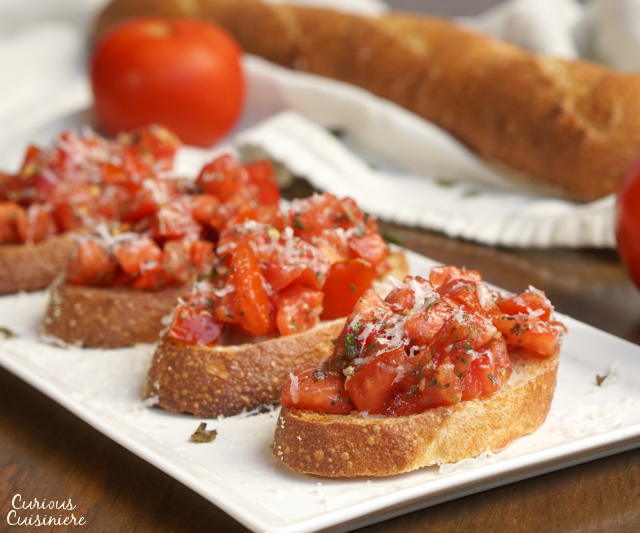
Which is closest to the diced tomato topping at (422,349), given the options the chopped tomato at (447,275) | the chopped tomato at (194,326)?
the chopped tomato at (447,275)

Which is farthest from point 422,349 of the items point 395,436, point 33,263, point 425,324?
point 33,263

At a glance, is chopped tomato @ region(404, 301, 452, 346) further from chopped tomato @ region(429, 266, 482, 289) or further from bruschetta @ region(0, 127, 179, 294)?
bruschetta @ region(0, 127, 179, 294)

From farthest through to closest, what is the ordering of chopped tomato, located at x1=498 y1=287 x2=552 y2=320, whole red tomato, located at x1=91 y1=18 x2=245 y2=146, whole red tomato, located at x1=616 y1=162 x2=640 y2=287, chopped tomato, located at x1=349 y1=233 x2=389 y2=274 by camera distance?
1. whole red tomato, located at x1=91 y1=18 x2=245 y2=146
2. whole red tomato, located at x1=616 y1=162 x2=640 y2=287
3. chopped tomato, located at x1=349 y1=233 x2=389 y2=274
4. chopped tomato, located at x1=498 y1=287 x2=552 y2=320

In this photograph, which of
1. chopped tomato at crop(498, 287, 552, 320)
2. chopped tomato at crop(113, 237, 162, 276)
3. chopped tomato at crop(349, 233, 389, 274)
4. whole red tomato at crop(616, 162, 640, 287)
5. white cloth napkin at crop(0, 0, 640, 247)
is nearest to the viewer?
chopped tomato at crop(498, 287, 552, 320)

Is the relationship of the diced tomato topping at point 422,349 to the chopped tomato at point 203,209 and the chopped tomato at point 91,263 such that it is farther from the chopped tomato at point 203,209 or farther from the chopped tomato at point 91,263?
the chopped tomato at point 91,263

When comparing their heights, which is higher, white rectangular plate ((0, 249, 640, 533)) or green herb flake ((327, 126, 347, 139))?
white rectangular plate ((0, 249, 640, 533))

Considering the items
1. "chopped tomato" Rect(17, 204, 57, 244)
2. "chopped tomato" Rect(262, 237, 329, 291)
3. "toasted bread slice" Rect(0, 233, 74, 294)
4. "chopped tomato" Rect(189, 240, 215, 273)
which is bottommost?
"toasted bread slice" Rect(0, 233, 74, 294)

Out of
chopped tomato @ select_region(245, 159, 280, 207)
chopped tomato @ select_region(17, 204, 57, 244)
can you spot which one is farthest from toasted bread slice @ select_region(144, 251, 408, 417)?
chopped tomato @ select_region(17, 204, 57, 244)
